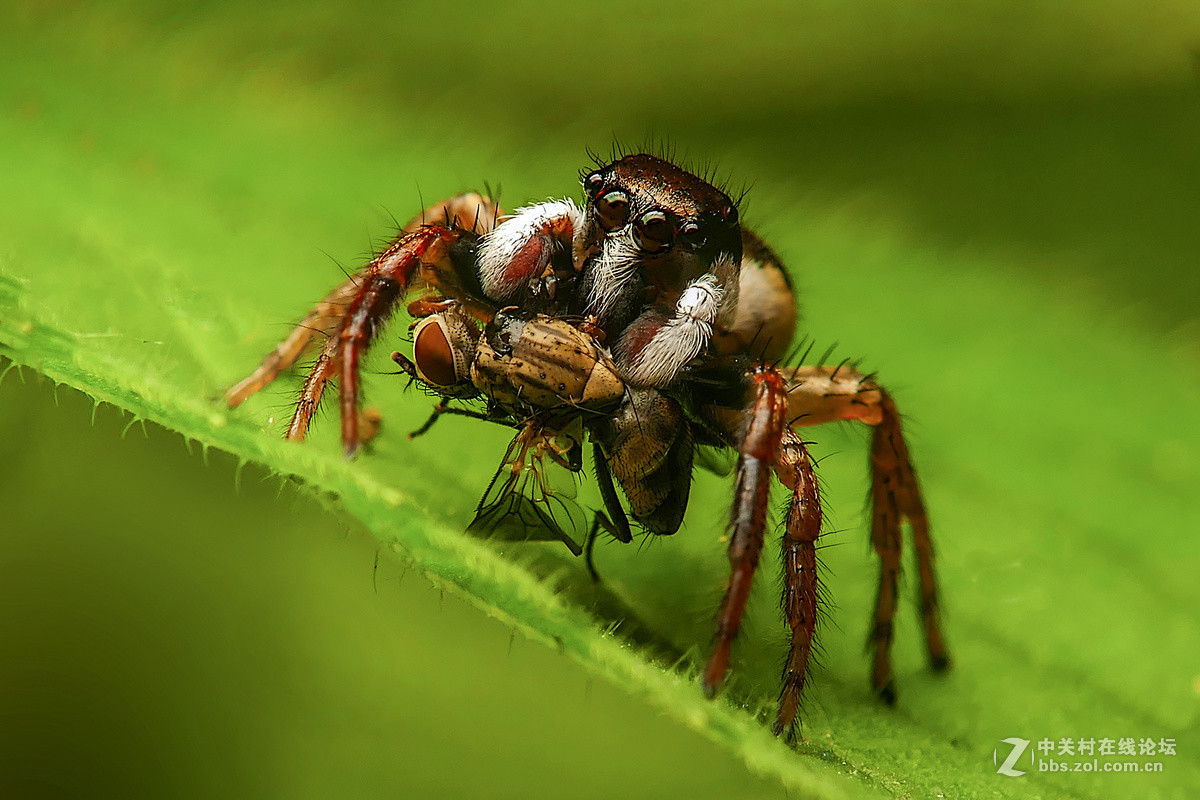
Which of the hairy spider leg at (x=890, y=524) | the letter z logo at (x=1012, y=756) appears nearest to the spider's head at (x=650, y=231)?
the hairy spider leg at (x=890, y=524)

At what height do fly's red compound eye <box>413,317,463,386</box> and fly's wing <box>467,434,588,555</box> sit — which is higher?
fly's red compound eye <box>413,317,463,386</box>

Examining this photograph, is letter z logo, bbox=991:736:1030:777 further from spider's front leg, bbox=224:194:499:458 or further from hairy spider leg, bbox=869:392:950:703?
spider's front leg, bbox=224:194:499:458

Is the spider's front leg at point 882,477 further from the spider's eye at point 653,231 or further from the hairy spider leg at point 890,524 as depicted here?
the spider's eye at point 653,231

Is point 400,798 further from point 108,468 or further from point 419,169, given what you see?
point 419,169

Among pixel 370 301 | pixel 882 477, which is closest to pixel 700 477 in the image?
pixel 882 477

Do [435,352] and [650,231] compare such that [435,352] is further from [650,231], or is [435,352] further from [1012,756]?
[1012,756]

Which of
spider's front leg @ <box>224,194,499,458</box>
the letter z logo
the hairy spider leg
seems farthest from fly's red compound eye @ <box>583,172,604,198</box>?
the letter z logo
